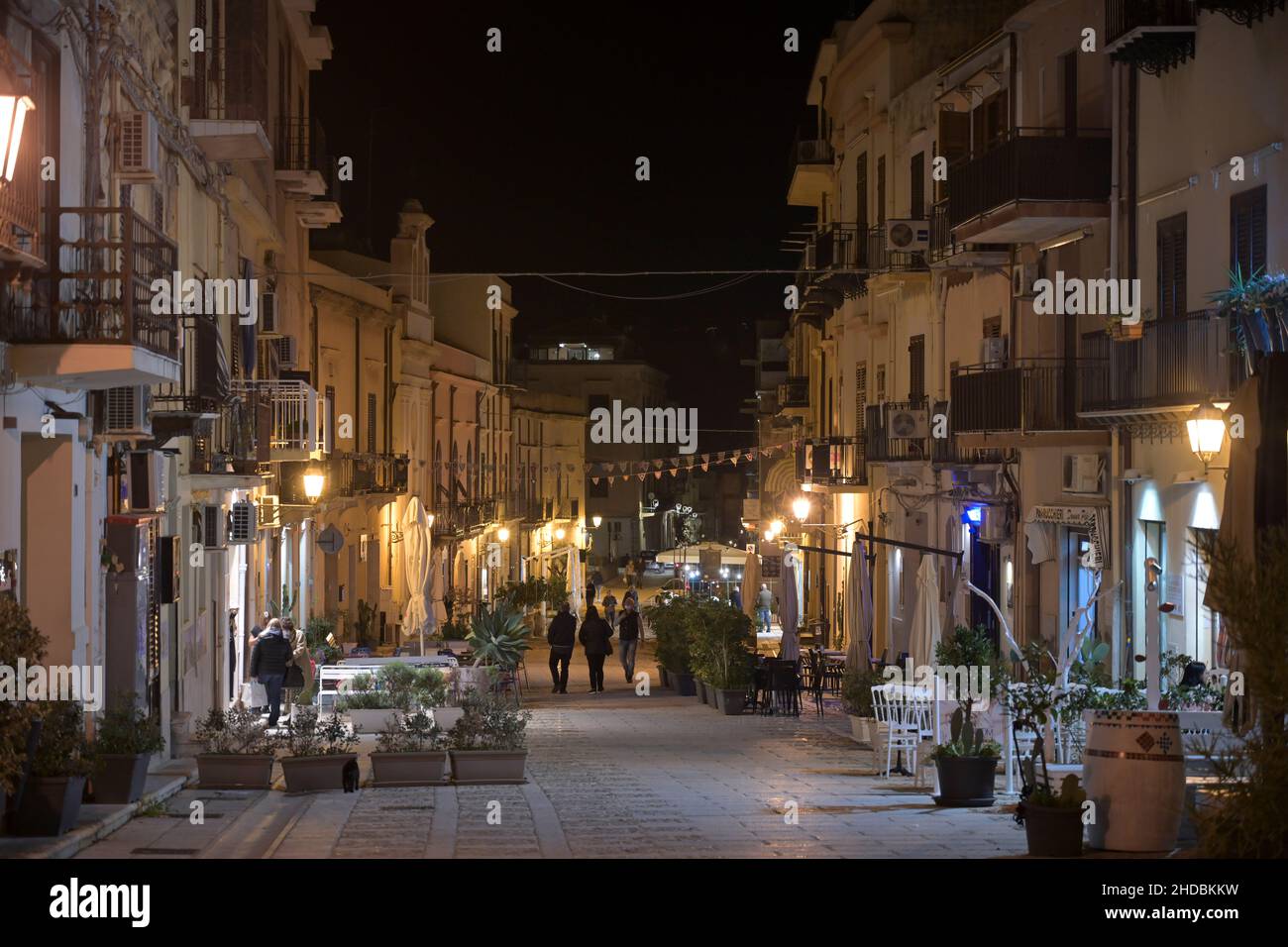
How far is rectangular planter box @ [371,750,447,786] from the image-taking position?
16828mm

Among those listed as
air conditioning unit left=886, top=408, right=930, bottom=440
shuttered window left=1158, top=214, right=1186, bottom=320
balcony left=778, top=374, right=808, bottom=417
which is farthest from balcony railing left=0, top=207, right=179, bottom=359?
balcony left=778, top=374, right=808, bottom=417

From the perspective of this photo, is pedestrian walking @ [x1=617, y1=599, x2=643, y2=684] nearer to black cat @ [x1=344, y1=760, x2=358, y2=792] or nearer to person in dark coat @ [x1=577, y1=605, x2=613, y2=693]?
person in dark coat @ [x1=577, y1=605, x2=613, y2=693]

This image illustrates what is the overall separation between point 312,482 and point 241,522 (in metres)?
6.07

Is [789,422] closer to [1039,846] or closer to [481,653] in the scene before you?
[481,653]

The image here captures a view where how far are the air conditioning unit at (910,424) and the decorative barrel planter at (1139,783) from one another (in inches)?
794

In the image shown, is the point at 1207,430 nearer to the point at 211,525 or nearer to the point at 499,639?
the point at 211,525

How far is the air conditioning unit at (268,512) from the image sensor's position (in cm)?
2794

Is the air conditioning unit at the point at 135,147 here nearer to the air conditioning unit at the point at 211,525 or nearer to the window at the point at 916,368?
the air conditioning unit at the point at 211,525

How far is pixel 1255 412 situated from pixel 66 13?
1012 cm

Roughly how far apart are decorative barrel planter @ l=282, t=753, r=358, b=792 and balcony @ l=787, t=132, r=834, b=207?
29.4m

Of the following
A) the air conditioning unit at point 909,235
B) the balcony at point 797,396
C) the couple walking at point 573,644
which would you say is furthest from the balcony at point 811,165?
the couple walking at point 573,644

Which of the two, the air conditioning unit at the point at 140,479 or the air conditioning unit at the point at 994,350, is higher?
the air conditioning unit at the point at 994,350

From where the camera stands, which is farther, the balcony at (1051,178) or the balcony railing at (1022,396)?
the balcony railing at (1022,396)
